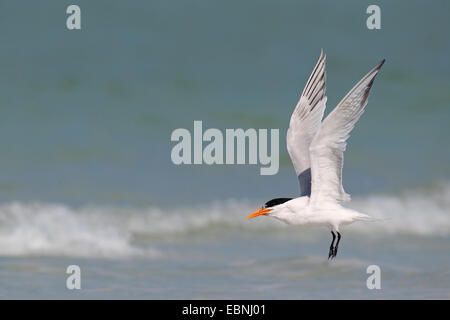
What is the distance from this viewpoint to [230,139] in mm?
17859

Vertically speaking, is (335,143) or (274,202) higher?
(335,143)

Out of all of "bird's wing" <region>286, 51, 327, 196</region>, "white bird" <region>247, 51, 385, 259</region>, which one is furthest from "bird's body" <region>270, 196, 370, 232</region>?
"bird's wing" <region>286, 51, 327, 196</region>

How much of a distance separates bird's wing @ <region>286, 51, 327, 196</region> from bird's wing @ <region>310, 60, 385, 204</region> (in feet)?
5.39

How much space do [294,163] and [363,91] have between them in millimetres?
4067

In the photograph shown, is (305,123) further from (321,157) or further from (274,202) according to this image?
(321,157)

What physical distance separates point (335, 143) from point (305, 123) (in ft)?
10.7

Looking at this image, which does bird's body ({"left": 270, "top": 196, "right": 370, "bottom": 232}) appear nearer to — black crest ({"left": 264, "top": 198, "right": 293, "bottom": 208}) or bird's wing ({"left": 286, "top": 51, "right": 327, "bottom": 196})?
black crest ({"left": 264, "top": 198, "right": 293, "bottom": 208})

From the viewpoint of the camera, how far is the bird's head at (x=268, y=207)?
17.5m

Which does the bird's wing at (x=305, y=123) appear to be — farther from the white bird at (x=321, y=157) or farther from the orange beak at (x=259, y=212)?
the orange beak at (x=259, y=212)

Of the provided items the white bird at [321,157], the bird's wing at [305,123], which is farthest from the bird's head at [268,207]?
the bird's wing at [305,123]

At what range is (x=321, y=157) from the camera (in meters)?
16.2

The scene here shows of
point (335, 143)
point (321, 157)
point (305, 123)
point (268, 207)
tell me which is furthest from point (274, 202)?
point (305, 123)

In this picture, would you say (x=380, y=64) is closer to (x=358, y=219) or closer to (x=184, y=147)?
(x=358, y=219)

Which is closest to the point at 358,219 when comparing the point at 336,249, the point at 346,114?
the point at 336,249
